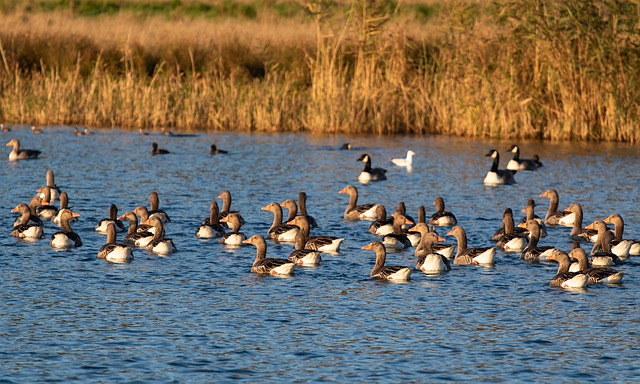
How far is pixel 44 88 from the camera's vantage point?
40469 millimetres

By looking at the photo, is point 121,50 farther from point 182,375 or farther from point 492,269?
point 182,375

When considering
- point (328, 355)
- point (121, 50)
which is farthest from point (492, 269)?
point (121, 50)

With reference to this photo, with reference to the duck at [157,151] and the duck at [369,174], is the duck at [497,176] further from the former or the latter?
the duck at [157,151]

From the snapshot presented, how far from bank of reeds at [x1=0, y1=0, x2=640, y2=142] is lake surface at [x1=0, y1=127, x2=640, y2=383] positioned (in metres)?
8.35

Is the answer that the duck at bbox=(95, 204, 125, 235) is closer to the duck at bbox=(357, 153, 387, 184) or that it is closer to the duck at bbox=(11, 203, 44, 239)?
the duck at bbox=(11, 203, 44, 239)

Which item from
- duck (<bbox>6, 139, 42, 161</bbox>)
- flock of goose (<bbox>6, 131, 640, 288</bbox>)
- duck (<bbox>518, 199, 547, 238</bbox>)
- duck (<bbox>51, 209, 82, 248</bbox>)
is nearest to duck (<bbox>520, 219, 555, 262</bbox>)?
flock of goose (<bbox>6, 131, 640, 288</bbox>)

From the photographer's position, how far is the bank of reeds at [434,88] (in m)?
33.9

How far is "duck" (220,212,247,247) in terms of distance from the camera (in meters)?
19.5

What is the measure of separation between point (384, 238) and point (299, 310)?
17.5 feet

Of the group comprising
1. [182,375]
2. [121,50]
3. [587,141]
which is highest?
[121,50]

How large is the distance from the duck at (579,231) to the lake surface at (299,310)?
39 centimetres

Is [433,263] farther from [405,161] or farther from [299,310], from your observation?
[405,161]

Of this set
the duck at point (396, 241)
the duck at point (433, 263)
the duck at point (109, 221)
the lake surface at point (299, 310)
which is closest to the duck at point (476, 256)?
the lake surface at point (299, 310)

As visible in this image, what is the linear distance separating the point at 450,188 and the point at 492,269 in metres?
9.56
